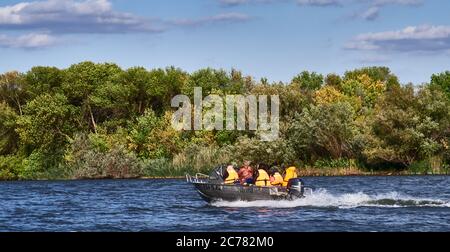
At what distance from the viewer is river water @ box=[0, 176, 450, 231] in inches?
1662

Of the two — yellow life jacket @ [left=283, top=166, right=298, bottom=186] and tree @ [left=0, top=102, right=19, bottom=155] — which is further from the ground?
tree @ [left=0, top=102, right=19, bottom=155]

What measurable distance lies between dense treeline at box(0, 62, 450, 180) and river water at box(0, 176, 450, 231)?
18419 millimetres

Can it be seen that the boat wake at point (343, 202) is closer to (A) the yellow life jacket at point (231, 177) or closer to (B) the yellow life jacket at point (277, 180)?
(B) the yellow life jacket at point (277, 180)

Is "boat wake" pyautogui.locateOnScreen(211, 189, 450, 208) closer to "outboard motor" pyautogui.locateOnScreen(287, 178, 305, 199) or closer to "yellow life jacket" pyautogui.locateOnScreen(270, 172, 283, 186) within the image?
"outboard motor" pyautogui.locateOnScreen(287, 178, 305, 199)

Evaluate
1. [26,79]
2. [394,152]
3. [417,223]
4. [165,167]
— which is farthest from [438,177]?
[26,79]

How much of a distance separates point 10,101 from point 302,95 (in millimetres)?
32967

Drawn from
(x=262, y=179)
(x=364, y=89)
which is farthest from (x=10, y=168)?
(x=262, y=179)

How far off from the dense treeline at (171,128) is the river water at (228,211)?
18419 millimetres

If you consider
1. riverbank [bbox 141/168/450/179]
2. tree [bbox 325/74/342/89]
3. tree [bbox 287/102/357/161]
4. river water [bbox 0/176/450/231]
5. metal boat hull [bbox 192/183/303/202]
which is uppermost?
tree [bbox 325/74/342/89]

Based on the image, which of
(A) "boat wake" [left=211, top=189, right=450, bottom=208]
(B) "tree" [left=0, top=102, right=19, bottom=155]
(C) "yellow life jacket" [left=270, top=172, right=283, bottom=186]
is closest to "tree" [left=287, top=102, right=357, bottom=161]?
(B) "tree" [left=0, top=102, right=19, bottom=155]
